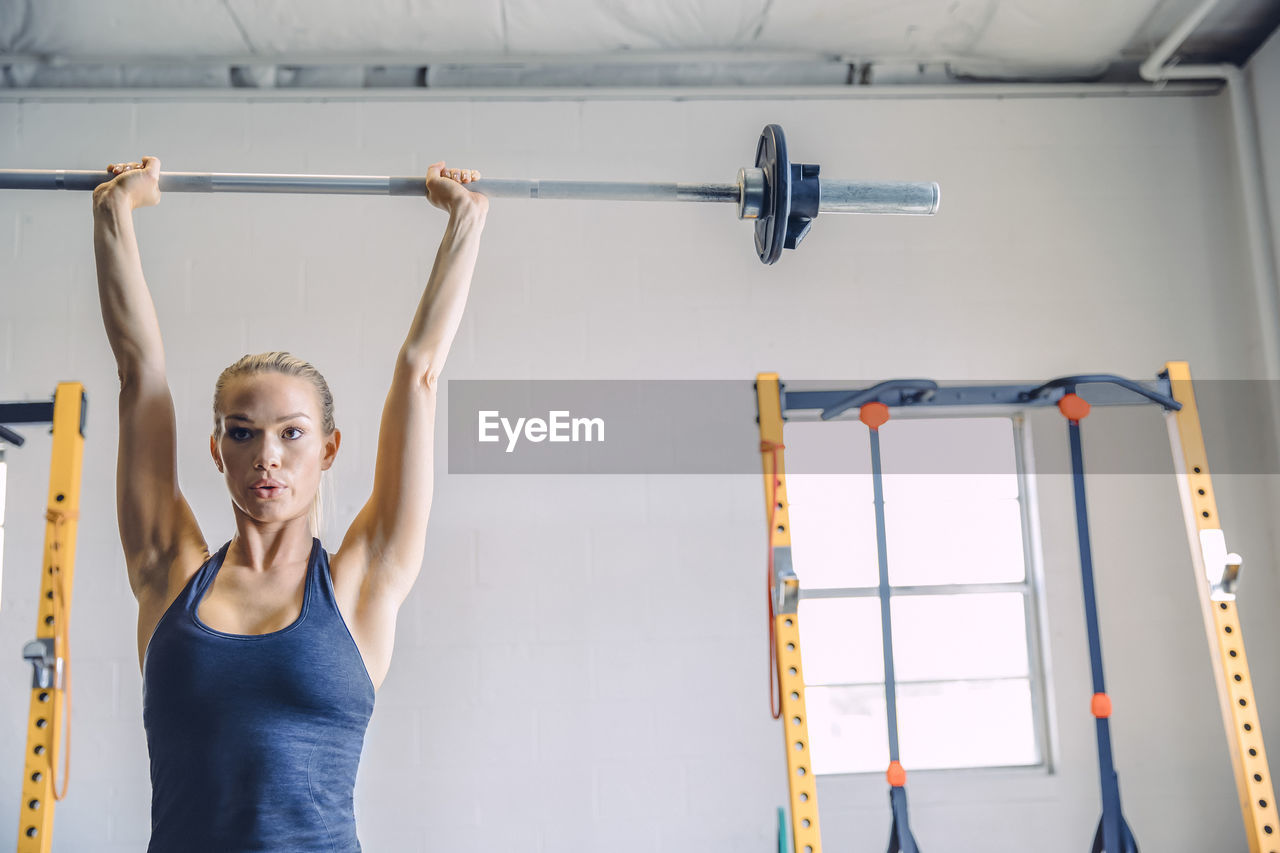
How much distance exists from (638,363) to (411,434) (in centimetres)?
149

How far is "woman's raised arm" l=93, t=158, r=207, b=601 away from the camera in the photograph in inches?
60.9

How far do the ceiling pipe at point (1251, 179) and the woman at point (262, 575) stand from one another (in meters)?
2.70

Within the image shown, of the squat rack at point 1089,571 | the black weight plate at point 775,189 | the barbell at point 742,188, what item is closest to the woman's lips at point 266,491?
the barbell at point 742,188

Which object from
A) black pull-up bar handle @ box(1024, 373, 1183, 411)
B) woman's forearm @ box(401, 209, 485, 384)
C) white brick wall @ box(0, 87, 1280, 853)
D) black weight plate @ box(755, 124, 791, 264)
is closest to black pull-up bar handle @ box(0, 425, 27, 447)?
white brick wall @ box(0, 87, 1280, 853)

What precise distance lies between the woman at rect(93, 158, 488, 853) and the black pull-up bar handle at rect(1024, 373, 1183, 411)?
1627 mm

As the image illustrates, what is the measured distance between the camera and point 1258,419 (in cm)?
312

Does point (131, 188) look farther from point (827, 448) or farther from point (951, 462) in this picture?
point (951, 462)

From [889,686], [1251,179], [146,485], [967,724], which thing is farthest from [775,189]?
[1251,179]

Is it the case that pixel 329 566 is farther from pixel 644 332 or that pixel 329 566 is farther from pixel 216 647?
pixel 644 332

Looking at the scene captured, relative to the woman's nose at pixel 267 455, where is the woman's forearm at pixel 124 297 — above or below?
above

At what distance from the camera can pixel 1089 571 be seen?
2479 millimetres

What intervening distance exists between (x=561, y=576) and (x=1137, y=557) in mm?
1854

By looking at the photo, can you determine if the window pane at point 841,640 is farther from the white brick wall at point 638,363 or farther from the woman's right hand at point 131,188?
the woman's right hand at point 131,188

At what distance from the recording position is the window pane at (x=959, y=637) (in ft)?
10.2
